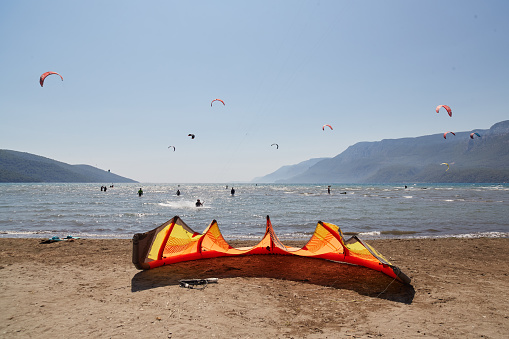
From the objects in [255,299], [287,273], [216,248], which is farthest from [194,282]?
[287,273]

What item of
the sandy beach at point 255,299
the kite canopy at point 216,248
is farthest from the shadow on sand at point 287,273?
the kite canopy at point 216,248

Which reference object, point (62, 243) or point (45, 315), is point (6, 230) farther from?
point (45, 315)

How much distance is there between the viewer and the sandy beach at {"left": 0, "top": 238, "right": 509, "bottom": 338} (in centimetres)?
445

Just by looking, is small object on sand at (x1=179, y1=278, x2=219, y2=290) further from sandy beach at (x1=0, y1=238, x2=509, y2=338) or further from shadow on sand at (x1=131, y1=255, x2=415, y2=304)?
shadow on sand at (x1=131, y1=255, x2=415, y2=304)

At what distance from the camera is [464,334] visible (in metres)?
4.29

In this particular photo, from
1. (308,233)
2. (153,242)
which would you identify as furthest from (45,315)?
(308,233)

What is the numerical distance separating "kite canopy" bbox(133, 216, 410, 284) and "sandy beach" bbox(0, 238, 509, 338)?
25cm

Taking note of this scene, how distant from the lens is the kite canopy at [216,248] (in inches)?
286

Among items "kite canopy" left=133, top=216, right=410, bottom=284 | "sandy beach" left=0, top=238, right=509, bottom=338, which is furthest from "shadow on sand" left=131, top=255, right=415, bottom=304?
"kite canopy" left=133, top=216, right=410, bottom=284

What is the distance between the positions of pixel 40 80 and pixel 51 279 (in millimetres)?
11652

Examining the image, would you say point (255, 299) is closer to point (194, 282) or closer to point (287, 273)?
point (194, 282)

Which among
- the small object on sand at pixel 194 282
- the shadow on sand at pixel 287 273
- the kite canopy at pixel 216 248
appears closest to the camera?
the shadow on sand at pixel 287 273

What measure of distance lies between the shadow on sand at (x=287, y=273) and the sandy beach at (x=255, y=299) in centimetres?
3

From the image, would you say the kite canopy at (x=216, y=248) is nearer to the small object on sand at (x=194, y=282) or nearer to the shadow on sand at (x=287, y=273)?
the shadow on sand at (x=287, y=273)
